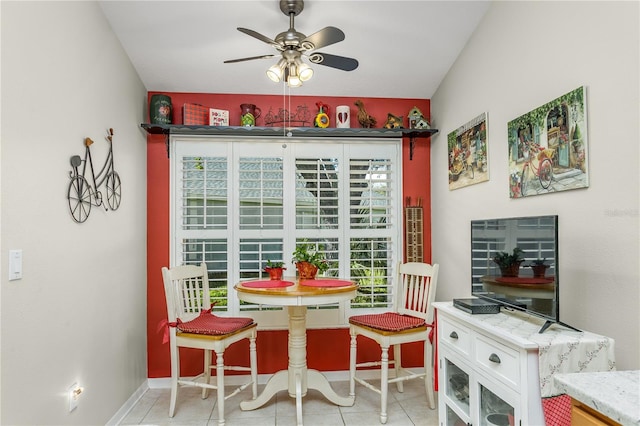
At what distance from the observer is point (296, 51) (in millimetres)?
2355

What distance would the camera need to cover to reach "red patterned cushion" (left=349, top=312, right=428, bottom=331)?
9.43 ft

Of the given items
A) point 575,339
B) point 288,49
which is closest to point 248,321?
point 288,49

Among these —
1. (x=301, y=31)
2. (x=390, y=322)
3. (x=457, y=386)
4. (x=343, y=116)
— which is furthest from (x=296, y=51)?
(x=457, y=386)

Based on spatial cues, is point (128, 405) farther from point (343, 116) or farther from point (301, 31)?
point (301, 31)

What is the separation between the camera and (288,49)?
7.70ft

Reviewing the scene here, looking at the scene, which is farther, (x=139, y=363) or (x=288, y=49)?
(x=139, y=363)

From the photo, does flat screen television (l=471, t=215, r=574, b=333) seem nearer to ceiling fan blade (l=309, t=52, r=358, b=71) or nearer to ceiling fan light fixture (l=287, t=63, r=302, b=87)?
ceiling fan blade (l=309, t=52, r=358, b=71)

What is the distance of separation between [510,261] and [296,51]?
1646 millimetres

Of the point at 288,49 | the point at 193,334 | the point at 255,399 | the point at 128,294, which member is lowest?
the point at 255,399


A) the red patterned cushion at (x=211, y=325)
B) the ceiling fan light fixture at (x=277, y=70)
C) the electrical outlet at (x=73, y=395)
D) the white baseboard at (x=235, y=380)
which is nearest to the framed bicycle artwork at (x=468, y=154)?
the ceiling fan light fixture at (x=277, y=70)

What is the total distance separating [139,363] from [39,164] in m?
2.05

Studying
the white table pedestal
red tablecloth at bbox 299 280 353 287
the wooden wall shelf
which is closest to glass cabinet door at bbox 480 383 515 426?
red tablecloth at bbox 299 280 353 287

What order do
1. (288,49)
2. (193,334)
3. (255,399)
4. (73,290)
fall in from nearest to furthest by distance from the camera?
Answer: (73,290), (288,49), (193,334), (255,399)

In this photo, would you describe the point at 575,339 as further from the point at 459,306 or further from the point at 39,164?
the point at 39,164
